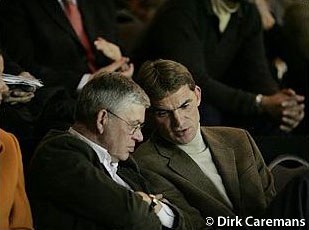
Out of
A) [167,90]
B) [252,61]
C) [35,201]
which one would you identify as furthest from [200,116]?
[35,201]

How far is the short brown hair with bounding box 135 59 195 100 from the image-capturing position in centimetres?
120

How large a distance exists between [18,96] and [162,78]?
0.26 metres

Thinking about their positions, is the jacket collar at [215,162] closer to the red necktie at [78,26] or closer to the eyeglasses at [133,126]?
the eyeglasses at [133,126]

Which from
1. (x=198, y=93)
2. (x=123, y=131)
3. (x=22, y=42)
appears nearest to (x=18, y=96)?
(x=22, y=42)

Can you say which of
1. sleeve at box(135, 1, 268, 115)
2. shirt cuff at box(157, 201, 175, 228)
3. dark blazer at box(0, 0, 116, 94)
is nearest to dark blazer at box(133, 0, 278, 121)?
sleeve at box(135, 1, 268, 115)

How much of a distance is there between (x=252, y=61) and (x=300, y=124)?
0.52ft

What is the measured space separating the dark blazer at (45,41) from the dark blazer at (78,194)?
152 mm

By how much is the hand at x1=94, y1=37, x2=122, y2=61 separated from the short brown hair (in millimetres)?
71

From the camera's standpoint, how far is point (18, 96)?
1213 mm

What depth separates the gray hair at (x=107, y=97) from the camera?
1146 millimetres

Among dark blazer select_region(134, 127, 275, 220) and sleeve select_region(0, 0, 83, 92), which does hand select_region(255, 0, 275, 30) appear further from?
sleeve select_region(0, 0, 83, 92)

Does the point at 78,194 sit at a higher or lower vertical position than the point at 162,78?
lower

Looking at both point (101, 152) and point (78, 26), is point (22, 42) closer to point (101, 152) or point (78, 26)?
point (78, 26)

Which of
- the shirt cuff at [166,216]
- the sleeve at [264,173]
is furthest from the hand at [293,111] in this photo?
the shirt cuff at [166,216]
